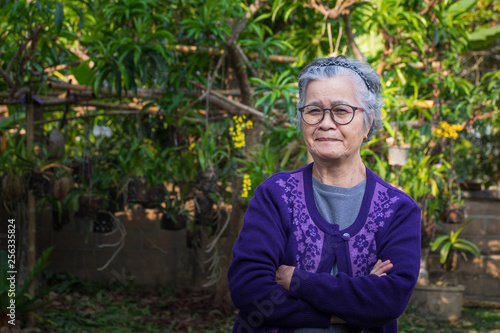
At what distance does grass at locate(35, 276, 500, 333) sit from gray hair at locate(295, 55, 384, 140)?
2.97 m

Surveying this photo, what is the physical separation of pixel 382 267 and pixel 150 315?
3598 mm

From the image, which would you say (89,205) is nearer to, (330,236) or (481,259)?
(330,236)

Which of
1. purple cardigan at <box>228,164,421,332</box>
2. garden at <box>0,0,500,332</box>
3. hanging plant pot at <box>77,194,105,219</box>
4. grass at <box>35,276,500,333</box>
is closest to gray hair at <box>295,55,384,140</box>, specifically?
purple cardigan at <box>228,164,421,332</box>

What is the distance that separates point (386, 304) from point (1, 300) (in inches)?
115

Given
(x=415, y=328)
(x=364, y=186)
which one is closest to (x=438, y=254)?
(x=415, y=328)

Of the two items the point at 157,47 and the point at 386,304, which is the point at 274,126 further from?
the point at 386,304

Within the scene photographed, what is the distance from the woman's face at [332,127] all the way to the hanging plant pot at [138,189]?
2.54 meters

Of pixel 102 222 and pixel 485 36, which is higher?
pixel 485 36

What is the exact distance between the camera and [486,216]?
521cm

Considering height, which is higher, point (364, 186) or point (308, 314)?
point (364, 186)

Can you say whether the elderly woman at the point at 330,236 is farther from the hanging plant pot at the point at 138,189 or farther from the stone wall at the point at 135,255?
the stone wall at the point at 135,255

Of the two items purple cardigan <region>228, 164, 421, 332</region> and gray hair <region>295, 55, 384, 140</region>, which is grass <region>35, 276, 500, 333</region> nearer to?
purple cardigan <region>228, 164, 421, 332</region>

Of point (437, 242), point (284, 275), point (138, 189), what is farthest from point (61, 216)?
point (284, 275)

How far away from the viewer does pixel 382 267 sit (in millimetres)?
1176
